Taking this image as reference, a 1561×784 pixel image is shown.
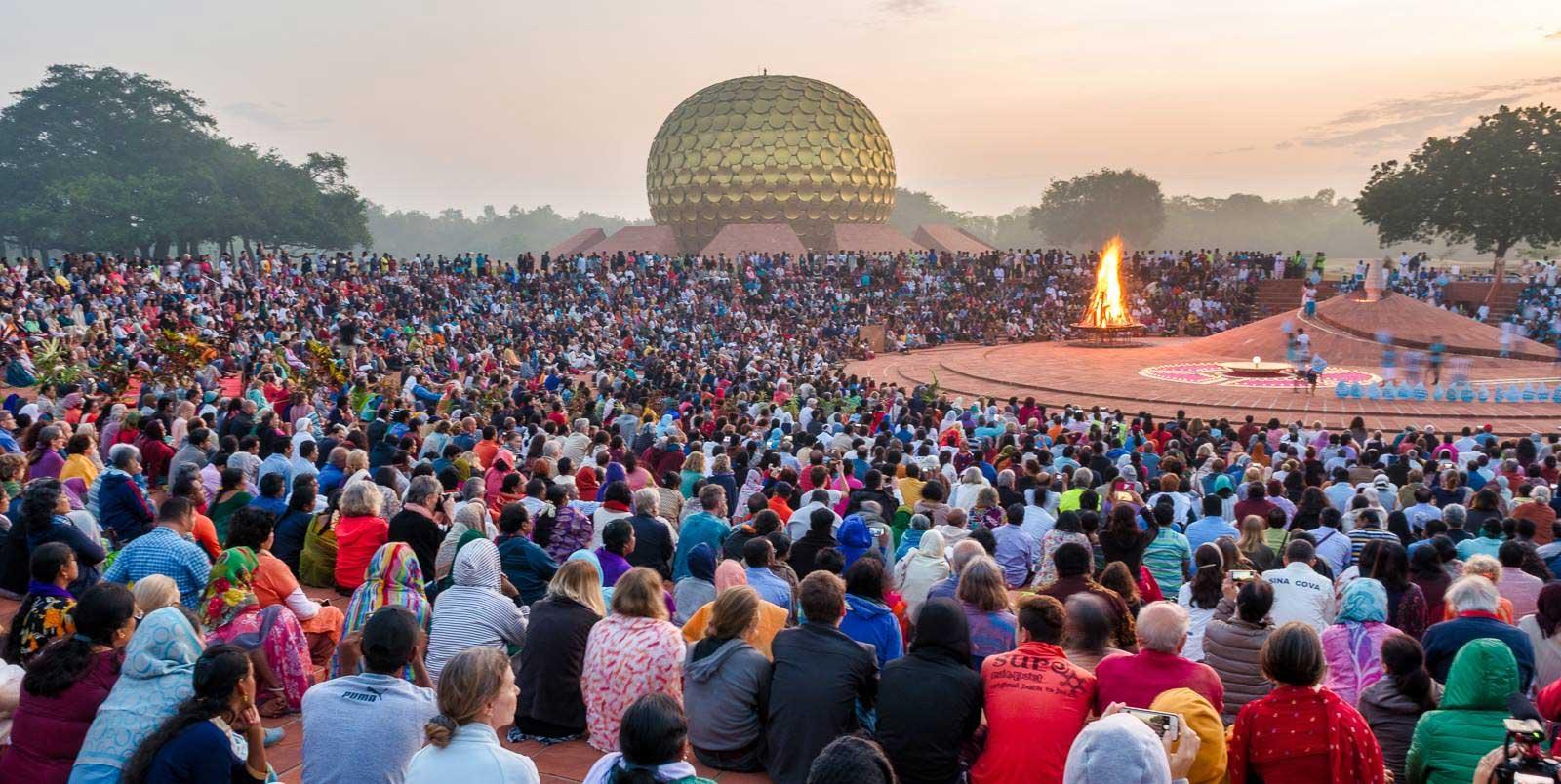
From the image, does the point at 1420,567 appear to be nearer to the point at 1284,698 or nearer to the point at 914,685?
the point at 1284,698

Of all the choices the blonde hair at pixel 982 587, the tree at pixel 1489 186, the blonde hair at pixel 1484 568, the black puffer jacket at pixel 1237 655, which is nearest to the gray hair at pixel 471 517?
the blonde hair at pixel 982 587

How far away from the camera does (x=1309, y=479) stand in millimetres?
10602

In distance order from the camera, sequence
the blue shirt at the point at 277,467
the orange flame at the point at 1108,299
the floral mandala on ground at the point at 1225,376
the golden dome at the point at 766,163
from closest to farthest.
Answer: the blue shirt at the point at 277,467 < the floral mandala on ground at the point at 1225,376 < the orange flame at the point at 1108,299 < the golden dome at the point at 766,163

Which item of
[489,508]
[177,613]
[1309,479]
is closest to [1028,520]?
[1309,479]

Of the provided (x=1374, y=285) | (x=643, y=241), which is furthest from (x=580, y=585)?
(x=643, y=241)

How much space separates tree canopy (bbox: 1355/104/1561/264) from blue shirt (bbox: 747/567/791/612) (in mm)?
40901

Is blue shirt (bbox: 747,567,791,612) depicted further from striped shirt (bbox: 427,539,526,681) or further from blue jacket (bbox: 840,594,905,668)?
striped shirt (bbox: 427,539,526,681)

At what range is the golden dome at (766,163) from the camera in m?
42.2

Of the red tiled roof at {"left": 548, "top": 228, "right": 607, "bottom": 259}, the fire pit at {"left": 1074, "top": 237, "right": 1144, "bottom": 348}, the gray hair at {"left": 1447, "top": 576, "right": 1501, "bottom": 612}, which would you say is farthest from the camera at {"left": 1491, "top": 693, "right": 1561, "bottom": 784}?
the red tiled roof at {"left": 548, "top": 228, "right": 607, "bottom": 259}

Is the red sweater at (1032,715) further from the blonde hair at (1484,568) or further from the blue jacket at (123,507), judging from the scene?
the blue jacket at (123,507)

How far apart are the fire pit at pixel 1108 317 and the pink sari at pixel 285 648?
1035 inches

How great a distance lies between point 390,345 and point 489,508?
15604 millimetres

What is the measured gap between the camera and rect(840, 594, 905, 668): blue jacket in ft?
16.5

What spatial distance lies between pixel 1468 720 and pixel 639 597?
346cm
